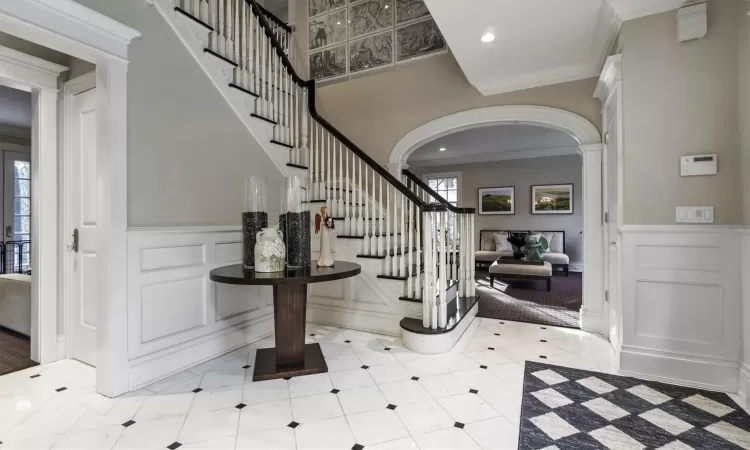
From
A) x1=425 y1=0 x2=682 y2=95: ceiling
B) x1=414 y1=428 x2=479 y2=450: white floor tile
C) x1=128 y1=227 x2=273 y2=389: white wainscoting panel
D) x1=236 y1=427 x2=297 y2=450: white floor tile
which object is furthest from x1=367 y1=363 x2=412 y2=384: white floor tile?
x1=425 y1=0 x2=682 y2=95: ceiling

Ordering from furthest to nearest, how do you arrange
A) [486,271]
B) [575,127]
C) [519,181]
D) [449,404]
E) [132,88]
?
1. [519,181]
2. [486,271]
3. [575,127]
4. [132,88]
5. [449,404]

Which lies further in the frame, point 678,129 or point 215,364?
point 215,364

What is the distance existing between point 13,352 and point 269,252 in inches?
102

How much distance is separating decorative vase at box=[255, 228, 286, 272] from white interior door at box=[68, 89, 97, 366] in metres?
1.40

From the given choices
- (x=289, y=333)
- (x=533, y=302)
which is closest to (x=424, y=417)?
(x=289, y=333)

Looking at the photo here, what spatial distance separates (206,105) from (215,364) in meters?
2.10

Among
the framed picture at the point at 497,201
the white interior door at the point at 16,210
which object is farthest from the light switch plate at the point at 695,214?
the white interior door at the point at 16,210

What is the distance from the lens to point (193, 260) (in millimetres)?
2664

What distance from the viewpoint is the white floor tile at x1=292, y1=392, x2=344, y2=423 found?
1.96 metres

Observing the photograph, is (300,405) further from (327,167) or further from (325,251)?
(327,167)

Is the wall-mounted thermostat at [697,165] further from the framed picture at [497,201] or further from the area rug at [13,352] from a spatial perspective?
the framed picture at [497,201]

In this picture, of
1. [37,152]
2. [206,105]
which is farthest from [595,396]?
[37,152]

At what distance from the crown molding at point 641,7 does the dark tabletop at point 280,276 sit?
267 cm

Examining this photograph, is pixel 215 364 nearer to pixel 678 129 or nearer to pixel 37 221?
pixel 37 221
